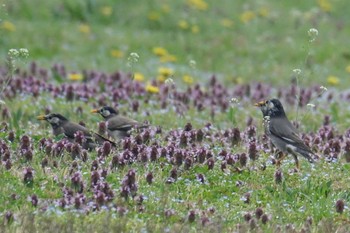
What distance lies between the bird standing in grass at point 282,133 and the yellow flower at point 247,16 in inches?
729

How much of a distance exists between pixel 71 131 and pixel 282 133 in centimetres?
291

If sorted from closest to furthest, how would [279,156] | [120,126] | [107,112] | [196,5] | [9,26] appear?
[279,156] < [120,126] < [107,112] < [9,26] < [196,5]

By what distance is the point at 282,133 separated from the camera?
1232 centimetres

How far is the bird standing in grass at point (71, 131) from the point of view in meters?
12.6

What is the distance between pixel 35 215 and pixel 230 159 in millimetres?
3234

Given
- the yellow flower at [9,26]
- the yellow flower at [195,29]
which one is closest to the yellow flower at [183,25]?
the yellow flower at [195,29]

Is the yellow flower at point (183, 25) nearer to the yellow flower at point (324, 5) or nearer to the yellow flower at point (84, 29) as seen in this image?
the yellow flower at point (84, 29)

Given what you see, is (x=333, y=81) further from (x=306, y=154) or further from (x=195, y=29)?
(x=306, y=154)

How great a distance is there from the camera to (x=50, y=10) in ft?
97.8

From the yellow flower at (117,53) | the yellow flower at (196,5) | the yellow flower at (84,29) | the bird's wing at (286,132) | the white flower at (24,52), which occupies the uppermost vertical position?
the white flower at (24,52)

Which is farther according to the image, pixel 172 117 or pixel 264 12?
pixel 264 12

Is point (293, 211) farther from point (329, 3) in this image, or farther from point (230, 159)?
point (329, 3)

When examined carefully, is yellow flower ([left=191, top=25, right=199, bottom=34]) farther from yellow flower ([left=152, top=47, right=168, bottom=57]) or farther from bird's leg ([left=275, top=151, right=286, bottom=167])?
bird's leg ([left=275, top=151, right=286, bottom=167])

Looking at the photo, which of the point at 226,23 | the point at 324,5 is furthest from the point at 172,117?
the point at 324,5
